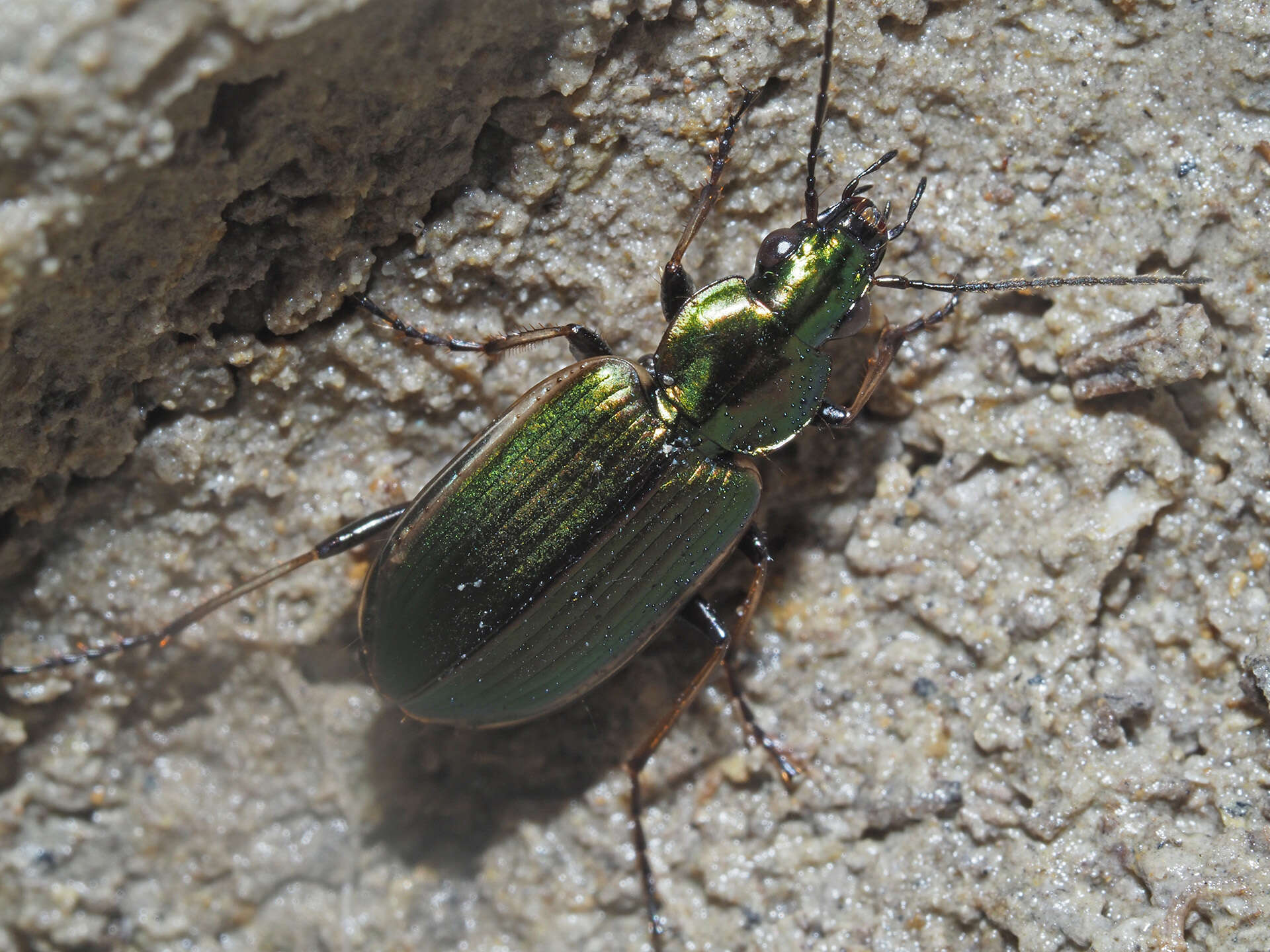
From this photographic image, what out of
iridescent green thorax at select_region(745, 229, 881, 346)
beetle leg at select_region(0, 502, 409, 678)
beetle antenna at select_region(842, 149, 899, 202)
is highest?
beetle antenna at select_region(842, 149, 899, 202)

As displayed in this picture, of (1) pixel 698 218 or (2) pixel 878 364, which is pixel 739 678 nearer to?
(2) pixel 878 364

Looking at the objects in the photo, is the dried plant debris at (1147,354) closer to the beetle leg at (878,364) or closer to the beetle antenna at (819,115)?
the beetle leg at (878,364)

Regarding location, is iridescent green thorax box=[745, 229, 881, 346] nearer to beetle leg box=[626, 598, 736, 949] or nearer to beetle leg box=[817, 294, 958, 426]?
beetle leg box=[817, 294, 958, 426]

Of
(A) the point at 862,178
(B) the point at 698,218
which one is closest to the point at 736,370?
(B) the point at 698,218

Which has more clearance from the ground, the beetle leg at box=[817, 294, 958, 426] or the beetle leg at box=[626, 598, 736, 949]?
the beetle leg at box=[817, 294, 958, 426]

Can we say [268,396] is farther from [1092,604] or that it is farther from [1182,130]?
[1182,130]

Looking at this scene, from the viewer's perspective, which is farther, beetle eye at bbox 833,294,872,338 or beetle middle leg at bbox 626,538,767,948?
beetle middle leg at bbox 626,538,767,948

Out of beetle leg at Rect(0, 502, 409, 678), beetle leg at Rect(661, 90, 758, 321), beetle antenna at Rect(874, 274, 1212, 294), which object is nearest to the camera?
beetle antenna at Rect(874, 274, 1212, 294)

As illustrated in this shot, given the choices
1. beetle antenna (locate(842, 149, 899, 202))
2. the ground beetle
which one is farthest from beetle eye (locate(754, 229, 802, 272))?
beetle antenna (locate(842, 149, 899, 202))
